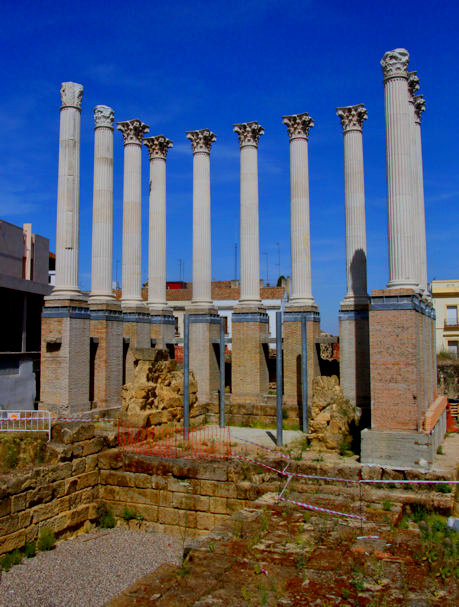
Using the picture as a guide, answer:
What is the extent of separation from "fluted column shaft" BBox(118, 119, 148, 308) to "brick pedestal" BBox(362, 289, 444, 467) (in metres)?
10.9

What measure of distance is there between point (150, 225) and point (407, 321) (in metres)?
13.1

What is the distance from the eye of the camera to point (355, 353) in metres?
17.7

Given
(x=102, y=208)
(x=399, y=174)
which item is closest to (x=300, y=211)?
(x=399, y=174)

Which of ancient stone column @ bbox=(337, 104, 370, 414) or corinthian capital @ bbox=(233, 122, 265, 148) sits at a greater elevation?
corinthian capital @ bbox=(233, 122, 265, 148)

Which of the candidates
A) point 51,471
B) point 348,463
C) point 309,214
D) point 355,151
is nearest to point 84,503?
point 51,471

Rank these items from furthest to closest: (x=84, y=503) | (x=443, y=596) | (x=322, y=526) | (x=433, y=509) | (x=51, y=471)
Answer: (x=84, y=503)
(x=51, y=471)
(x=433, y=509)
(x=322, y=526)
(x=443, y=596)

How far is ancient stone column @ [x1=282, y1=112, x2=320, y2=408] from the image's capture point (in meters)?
18.8

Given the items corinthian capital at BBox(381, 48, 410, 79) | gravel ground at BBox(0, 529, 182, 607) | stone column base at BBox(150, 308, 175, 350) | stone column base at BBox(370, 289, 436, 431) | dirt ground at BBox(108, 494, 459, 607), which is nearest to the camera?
dirt ground at BBox(108, 494, 459, 607)

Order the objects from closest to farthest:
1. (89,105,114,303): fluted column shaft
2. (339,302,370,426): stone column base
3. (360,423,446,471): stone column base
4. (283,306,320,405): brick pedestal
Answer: (360,423,446,471): stone column base < (339,302,370,426): stone column base < (283,306,320,405): brick pedestal < (89,105,114,303): fluted column shaft

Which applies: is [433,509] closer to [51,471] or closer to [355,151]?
[51,471]

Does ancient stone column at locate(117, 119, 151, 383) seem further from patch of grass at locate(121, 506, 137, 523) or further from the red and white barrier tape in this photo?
the red and white barrier tape

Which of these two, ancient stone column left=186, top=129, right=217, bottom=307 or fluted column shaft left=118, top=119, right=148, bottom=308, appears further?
fluted column shaft left=118, top=119, right=148, bottom=308

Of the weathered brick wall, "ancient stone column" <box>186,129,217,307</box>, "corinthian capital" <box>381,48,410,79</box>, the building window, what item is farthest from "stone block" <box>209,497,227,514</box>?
the building window

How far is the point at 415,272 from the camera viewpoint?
44.1ft
